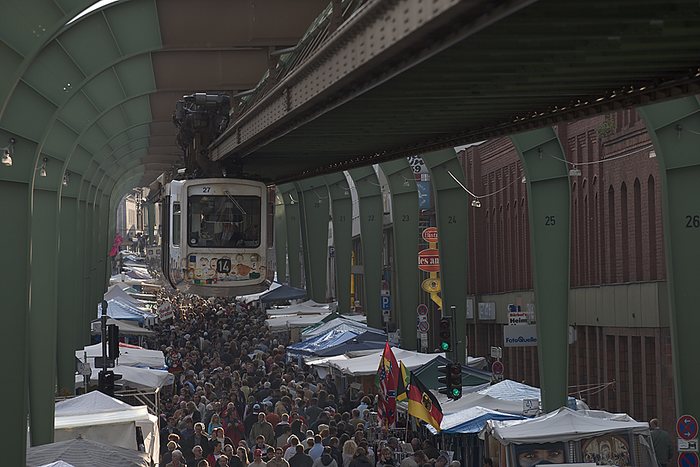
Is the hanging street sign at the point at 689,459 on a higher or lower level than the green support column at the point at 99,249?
lower

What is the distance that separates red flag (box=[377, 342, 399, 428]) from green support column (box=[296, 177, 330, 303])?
2646 centimetres

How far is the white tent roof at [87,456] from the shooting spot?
14.4 meters

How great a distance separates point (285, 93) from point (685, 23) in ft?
19.7

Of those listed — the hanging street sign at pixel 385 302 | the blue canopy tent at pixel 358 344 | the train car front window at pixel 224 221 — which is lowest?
the blue canopy tent at pixel 358 344

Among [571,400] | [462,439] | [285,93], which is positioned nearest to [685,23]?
[285,93]

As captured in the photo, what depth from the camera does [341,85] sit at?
1061cm

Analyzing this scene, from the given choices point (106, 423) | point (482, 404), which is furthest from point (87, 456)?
point (482, 404)

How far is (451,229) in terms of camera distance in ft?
102

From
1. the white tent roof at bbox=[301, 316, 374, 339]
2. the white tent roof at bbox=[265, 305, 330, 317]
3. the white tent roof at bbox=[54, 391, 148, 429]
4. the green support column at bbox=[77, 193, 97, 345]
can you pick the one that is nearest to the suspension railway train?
the white tent roof at bbox=[54, 391, 148, 429]

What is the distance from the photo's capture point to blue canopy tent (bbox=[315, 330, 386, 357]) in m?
30.7

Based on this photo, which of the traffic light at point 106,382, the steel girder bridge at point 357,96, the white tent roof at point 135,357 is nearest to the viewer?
the steel girder bridge at point 357,96

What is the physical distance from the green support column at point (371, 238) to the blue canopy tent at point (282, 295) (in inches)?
405

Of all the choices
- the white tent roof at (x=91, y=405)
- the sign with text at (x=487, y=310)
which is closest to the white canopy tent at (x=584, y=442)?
the white tent roof at (x=91, y=405)

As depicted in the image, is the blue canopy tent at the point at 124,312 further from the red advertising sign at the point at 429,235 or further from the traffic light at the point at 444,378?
the traffic light at the point at 444,378
